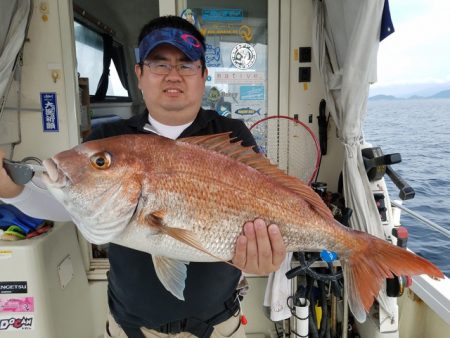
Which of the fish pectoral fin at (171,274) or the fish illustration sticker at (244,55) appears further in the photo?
the fish illustration sticker at (244,55)

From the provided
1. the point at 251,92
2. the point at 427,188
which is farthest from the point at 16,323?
the point at 427,188

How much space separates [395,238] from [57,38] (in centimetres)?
324

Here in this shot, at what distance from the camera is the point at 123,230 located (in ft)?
3.62

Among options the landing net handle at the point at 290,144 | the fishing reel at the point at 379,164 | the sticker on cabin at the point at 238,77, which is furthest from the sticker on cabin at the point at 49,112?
the fishing reel at the point at 379,164

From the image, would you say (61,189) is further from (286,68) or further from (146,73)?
(286,68)

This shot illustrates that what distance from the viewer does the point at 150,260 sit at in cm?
145

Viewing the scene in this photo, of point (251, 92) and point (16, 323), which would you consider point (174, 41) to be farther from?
point (16, 323)

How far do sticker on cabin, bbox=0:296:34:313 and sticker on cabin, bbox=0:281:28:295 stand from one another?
5 cm

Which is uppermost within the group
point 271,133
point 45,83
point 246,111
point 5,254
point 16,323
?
point 45,83

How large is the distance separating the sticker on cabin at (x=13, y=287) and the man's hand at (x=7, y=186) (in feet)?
4.45

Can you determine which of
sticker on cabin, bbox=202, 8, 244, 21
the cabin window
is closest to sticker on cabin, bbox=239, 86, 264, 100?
sticker on cabin, bbox=202, 8, 244, 21

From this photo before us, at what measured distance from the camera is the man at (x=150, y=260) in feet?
4.70

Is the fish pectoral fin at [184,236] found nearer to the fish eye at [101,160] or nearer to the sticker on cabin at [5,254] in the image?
the fish eye at [101,160]

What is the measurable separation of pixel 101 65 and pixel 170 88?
467cm
